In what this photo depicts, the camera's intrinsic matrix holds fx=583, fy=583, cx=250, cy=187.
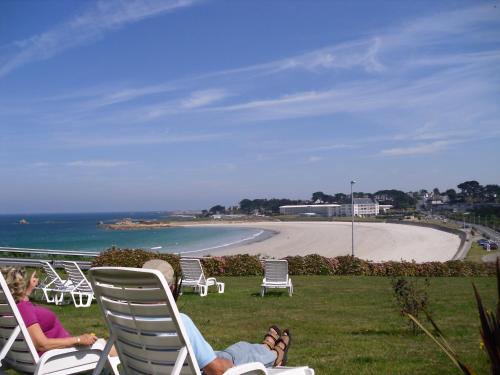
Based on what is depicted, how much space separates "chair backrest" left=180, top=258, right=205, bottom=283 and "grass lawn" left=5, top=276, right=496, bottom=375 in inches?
18.7

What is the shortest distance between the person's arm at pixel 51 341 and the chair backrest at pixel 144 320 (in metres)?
0.59

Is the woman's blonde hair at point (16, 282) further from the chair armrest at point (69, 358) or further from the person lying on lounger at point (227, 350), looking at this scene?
the person lying on lounger at point (227, 350)

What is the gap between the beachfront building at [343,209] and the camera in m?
167

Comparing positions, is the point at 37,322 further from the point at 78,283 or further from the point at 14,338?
the point at 78,283

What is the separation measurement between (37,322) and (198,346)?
1.28 meters

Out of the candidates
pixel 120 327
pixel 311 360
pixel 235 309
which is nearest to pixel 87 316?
pixel 235 309

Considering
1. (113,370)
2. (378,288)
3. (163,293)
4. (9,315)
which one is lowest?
(378,288)

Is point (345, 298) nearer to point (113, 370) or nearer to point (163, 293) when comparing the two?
point (113, 370)

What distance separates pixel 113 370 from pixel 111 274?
3.20ft

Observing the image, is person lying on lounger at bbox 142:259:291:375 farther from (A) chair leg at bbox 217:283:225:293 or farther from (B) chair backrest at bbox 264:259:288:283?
(A) chair leg at bbox 217:283:225:293

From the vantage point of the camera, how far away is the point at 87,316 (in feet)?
31.8

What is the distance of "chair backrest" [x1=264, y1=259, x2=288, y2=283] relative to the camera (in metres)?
13.7

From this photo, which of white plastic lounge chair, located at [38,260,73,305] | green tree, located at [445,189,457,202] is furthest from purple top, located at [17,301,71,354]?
green tree, located at [445,189,457,202]

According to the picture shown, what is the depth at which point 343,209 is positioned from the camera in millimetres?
177875
